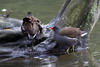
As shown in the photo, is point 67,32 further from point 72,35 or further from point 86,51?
point 86,51

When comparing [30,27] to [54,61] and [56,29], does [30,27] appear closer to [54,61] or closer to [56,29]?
[56,29]

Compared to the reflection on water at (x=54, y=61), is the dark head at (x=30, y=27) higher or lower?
higher

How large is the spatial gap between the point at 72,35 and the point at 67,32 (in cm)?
15

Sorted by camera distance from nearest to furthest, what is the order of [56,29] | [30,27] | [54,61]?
1. [54,61]
2. [30,27]
3. [56,29]

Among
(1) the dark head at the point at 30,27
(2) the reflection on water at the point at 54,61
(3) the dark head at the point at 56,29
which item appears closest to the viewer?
(2) the reflection on water at the point at 54,61

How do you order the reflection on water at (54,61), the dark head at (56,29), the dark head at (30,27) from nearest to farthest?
the reflection on water at (54,61)
the dark head at (30,27)
the dark head at (56,29)

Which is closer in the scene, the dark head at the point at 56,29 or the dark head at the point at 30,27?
the dark head at the point at 30,27

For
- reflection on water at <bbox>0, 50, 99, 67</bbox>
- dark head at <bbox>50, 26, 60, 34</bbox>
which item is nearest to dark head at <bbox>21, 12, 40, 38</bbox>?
dark head at <bbox>50, 26, 60, 34</bbox>

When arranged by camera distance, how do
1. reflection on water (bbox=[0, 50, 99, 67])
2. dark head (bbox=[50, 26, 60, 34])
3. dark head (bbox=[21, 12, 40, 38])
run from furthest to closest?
dark head (bbox=[50, 26, 60, 34]) < dark head (bbox=[21, 12, 40, 38]) < reflection on water (bbox=[0, 50, 99, 67])

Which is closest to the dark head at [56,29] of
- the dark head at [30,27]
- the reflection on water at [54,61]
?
the dark head at [30,27]

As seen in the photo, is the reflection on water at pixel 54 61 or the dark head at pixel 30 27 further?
the dark head at pixel 30 27

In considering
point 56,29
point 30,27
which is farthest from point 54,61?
→ point 30,27

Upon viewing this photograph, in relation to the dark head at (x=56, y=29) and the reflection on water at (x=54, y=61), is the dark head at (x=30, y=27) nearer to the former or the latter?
the dark head at (x=56, y=29)

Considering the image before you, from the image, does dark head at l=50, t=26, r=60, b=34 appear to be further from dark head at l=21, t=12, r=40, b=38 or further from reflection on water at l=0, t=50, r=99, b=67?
reflection on water at l=0, t=50, r=99, b=67
